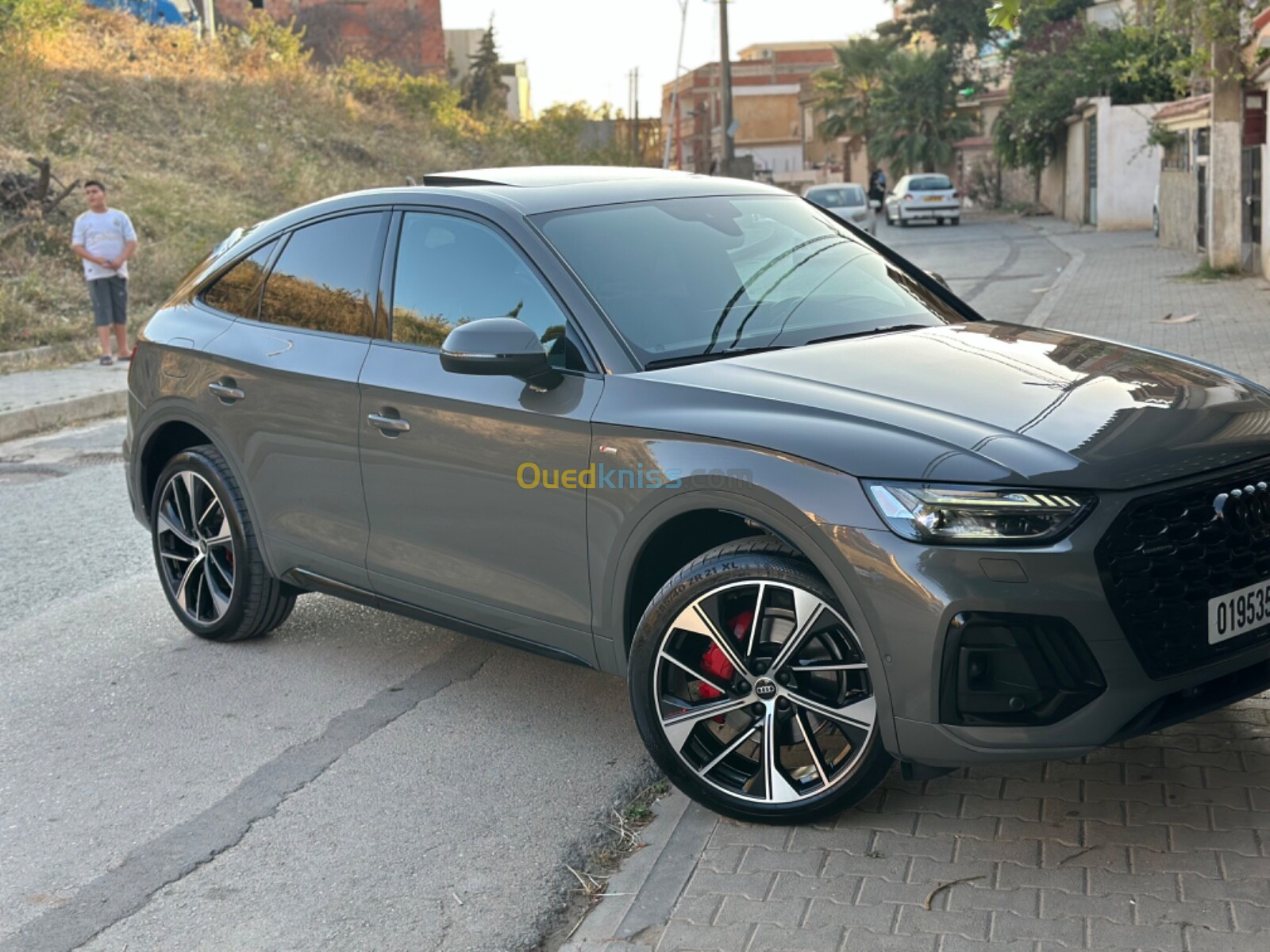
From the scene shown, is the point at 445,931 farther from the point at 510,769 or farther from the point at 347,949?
the point at 510,769

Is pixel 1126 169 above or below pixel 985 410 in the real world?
above

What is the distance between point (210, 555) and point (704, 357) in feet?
8.38

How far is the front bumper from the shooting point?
3.36 m

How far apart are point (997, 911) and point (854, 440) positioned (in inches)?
45.2

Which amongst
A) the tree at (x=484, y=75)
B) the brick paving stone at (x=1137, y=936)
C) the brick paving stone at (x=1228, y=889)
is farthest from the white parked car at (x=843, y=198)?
the brick paving stone at (x=1137, y=936)

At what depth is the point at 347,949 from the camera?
347 centimetres

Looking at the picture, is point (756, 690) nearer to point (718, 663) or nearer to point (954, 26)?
point (718, 663)

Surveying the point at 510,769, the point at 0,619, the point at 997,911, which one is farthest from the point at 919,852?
the point at 0,619

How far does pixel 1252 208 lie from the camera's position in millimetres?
21750

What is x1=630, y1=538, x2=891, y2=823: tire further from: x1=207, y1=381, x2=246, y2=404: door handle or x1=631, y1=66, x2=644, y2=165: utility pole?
x1=631, y1=66, x2=644, y2=165: utility pole

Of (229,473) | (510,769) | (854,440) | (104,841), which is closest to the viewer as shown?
(854,440)

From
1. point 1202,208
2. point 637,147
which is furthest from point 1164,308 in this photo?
point 637,147

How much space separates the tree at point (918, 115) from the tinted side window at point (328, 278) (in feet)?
182

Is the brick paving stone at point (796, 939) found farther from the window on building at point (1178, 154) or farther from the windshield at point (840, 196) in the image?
the windshield at point (840, 196)
